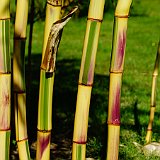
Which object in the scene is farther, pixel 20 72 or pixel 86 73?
pixel 20 72

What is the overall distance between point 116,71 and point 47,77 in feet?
1.01

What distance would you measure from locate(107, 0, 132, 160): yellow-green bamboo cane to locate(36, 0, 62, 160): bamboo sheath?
0.83ft

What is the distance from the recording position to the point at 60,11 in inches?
78.3

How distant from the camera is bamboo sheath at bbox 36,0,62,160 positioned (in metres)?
1.97

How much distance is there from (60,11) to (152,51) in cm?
724

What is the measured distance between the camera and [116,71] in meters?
2.12

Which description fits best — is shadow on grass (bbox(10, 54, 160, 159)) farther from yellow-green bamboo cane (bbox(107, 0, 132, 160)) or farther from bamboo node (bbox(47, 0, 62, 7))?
bamboo node (bbox(47, 0, 62, 7))

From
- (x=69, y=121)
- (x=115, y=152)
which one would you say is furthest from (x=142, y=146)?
(x=115, y=152)

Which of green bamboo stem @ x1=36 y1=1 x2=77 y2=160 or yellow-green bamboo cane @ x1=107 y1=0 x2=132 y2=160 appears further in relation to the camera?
yellow-green bamboo cane @ x1=107 y1=0 x2=132 y2=160

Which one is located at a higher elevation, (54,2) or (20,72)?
(54,2)

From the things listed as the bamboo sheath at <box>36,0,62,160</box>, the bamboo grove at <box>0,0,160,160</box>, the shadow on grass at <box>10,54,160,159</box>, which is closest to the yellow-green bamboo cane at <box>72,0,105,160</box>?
the bamboo grove at <box>0,0,160,160</box>

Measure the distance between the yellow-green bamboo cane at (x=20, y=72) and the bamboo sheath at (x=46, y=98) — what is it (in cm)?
17

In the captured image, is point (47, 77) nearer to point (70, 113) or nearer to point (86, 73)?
point (86, 73)

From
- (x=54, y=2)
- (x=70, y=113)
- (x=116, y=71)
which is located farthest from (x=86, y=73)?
(x=70, y=113)
